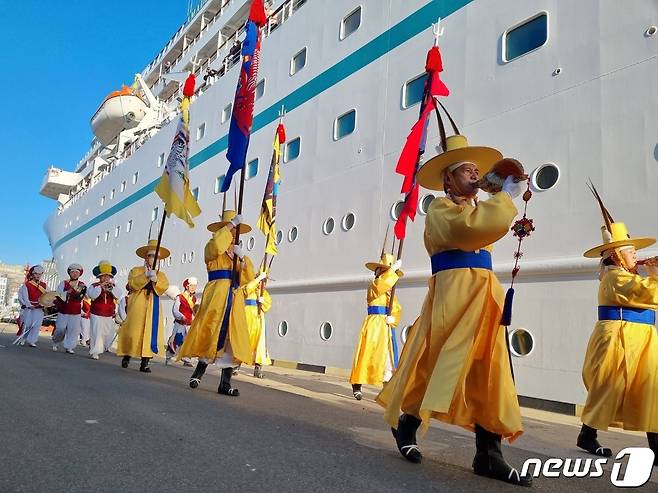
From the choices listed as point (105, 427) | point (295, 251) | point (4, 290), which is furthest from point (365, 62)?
point (4, 290)

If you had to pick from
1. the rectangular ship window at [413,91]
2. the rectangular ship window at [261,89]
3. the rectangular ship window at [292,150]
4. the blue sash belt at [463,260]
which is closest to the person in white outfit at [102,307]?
the rectangular ship window at [292,150]

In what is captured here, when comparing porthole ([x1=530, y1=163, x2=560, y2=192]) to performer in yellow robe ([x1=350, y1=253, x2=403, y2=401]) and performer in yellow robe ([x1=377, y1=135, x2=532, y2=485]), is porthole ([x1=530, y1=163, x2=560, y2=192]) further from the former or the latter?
performer in yellow robe ([x1=377, y1=135, x2=532, y2=485])

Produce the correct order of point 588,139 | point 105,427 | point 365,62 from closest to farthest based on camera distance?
point 105,427 → point 588,139 → point 365,62

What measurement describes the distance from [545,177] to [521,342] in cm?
181

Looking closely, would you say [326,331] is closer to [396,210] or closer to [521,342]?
[396,210]

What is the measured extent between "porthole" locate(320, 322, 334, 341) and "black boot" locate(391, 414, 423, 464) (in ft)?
19.8

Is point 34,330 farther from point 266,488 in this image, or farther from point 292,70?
point 266,488

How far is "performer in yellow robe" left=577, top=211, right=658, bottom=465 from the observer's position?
3.34 m

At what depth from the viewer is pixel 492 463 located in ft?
8.02

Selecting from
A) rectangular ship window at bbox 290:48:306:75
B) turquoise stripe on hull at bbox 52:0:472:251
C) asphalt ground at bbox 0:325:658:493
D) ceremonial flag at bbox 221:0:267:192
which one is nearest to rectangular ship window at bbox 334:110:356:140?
turquoise stripe on hull at bbox 52:0:472:251

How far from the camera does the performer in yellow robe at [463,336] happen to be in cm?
244

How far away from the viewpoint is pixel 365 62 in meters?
9.27

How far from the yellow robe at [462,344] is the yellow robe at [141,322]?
5272 mm

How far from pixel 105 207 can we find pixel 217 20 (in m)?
9.91
